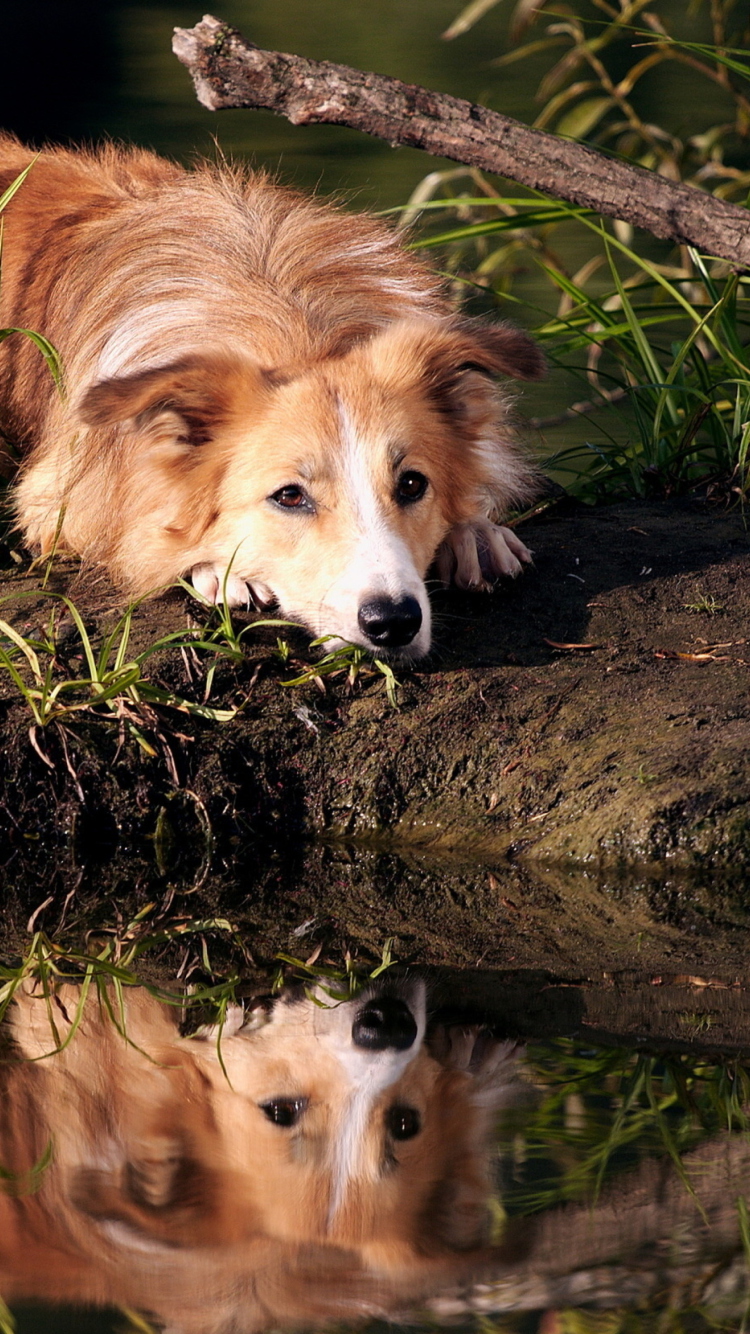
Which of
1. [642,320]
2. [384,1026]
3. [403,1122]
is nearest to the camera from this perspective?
[403,1122]

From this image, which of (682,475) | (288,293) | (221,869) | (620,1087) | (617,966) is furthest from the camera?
(682,475)

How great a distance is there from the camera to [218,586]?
3188 mm

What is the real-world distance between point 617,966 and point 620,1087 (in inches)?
17.6

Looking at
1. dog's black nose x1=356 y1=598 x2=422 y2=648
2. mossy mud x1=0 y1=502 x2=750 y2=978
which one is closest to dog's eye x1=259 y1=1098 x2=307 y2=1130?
mossy mud x1=0 y1=502 x2=750 y2=978

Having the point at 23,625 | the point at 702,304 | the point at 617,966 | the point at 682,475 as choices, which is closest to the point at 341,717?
the point at 23,625

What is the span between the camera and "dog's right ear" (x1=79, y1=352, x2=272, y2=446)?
9.98ft

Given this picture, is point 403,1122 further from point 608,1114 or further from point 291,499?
point 291,499

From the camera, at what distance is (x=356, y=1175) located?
4.95 ft

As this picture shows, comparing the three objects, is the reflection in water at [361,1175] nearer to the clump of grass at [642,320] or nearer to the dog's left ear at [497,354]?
the dog's left ear at [497,354]

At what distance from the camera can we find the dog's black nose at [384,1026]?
1.84 m

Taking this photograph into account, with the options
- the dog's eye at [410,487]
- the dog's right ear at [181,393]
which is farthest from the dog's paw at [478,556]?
the dog's right ear at [181,393]

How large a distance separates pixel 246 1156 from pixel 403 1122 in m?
0.18

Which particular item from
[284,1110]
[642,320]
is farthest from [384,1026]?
[642,320]

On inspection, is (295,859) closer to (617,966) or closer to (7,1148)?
(617,966)
